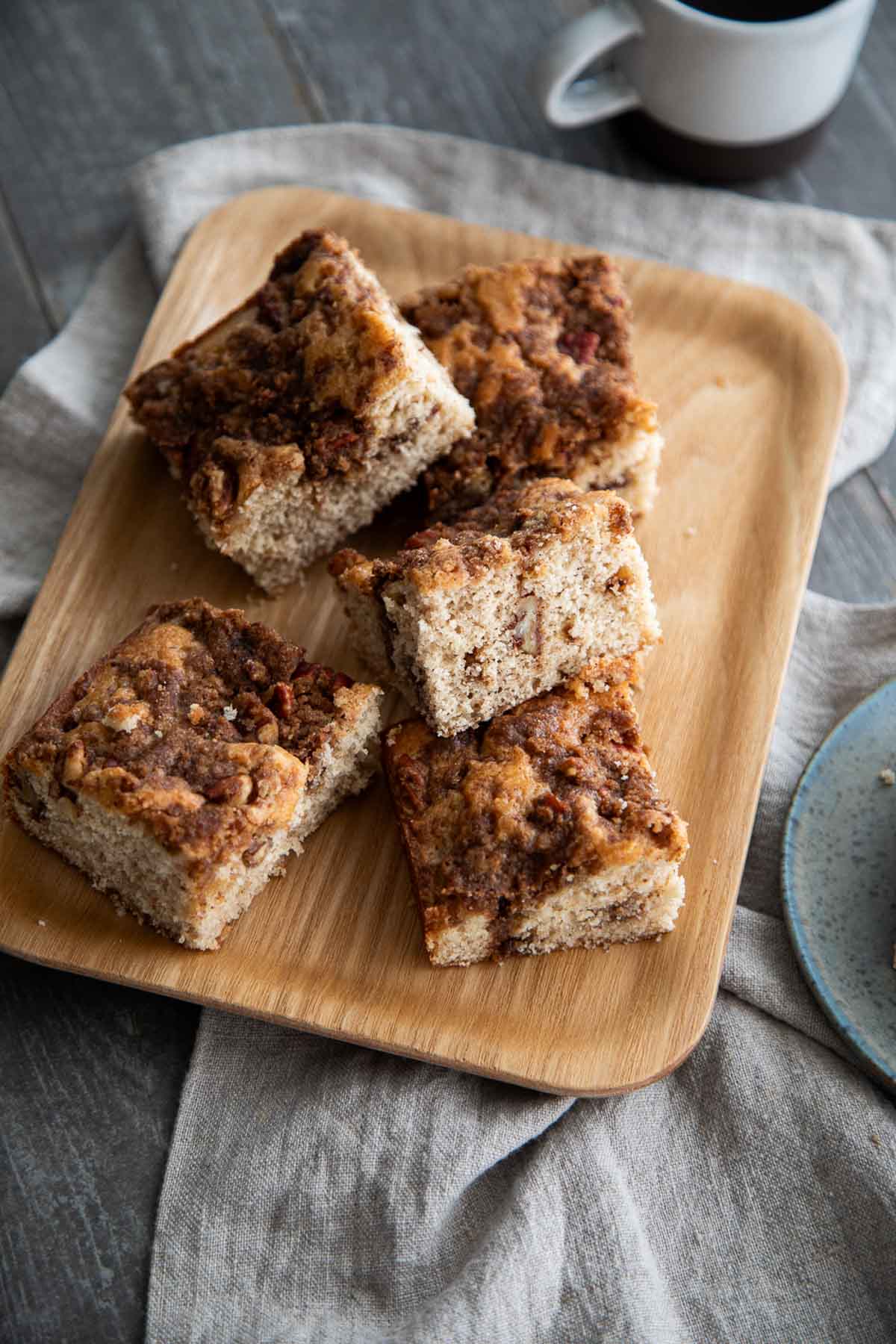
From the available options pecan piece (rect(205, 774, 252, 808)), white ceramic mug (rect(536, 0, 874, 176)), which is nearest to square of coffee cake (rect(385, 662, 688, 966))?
pecan piece (rect(205, 774, 252, 808))

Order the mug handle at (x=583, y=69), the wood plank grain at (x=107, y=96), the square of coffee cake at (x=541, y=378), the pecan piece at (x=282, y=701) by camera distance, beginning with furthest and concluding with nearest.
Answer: the wood plank grain at (x=107, y=96)
the mug handle at (x=583, y=69)
the square of coffee cake at (x=541, y=378)
the pecan piece at (x=282, y=701)

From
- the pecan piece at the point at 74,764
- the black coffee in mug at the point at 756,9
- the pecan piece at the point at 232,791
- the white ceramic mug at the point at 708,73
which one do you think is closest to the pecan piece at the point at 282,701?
the pecan piece at the point at 232,791

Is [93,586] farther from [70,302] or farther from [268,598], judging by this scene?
[70,302]

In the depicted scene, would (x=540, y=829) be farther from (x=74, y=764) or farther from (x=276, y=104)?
(x=276, y=104)

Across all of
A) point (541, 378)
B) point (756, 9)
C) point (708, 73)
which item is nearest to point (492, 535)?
point (541, 378)

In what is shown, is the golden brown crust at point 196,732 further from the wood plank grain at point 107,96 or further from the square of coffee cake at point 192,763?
the wood plank grain at point 107,96

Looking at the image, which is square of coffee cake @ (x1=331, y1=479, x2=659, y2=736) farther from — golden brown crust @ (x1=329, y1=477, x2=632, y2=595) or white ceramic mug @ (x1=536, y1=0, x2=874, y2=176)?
white ceramic mug @ (x1=536, y1=0, x2=874, y2=176)
